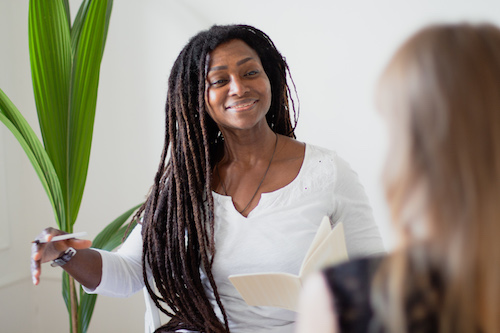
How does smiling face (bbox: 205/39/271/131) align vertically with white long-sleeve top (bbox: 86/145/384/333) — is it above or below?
above

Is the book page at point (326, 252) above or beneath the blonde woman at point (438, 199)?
beneath

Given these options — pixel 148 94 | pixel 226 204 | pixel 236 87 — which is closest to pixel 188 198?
pixel 226 204

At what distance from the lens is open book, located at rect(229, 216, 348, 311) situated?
1.04m

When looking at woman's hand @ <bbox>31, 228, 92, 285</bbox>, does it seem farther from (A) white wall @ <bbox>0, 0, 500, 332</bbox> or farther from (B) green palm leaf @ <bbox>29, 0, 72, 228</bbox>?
(A) white wall @ <bbox>0, 0, 500, 332</bbox>

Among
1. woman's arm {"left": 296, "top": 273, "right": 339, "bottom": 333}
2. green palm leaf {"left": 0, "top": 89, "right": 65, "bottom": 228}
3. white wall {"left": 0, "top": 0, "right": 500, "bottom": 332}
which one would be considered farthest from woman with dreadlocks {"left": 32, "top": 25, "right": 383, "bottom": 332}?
woman's arm {"left": 296, "top": 273, "right": 339, "bottom": 333}

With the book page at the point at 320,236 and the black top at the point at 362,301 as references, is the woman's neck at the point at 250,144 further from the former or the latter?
the black top at the point at 362,301

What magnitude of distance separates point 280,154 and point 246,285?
1.51 ft

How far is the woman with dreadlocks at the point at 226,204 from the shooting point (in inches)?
52.0

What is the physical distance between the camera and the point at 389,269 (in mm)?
549

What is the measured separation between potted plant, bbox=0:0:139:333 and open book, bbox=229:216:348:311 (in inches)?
27.2

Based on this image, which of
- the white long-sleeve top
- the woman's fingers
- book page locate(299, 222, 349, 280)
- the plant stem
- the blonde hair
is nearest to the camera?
the blonde hair

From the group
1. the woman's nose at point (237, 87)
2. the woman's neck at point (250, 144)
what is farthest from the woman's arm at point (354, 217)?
the woman's nose at point (237, 87)

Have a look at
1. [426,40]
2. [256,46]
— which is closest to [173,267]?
[256,46]

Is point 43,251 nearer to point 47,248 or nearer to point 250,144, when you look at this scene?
point 47,248
